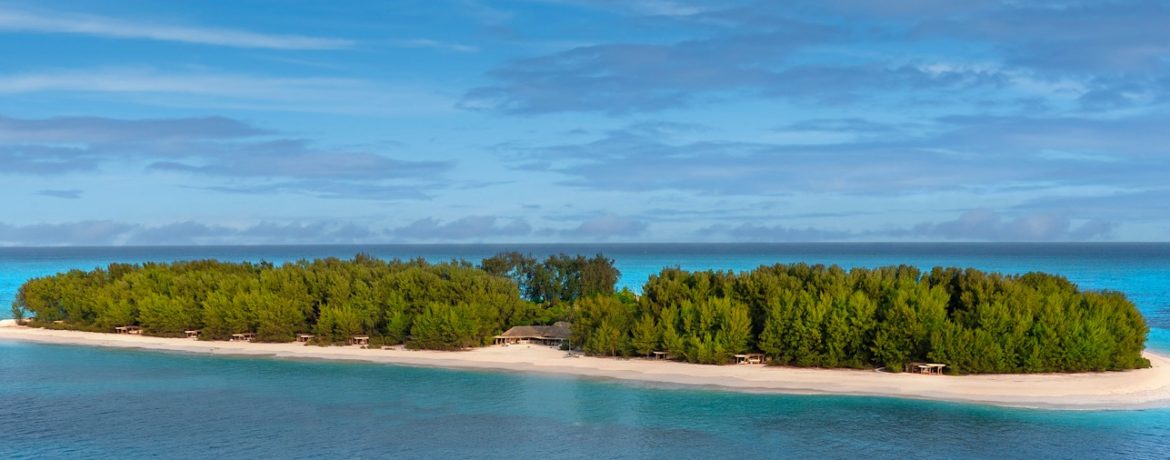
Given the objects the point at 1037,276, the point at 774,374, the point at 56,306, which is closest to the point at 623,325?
the point at 774,374

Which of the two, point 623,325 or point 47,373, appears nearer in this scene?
point 47,373

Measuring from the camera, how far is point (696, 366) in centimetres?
5062

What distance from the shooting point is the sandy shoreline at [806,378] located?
41375mm

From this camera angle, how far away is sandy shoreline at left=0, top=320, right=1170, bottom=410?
136 ft

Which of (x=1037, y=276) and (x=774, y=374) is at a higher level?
(x=1037, y=276)

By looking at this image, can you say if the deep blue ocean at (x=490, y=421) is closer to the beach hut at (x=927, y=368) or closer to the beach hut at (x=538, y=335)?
the beach hut at (x=927, y=368)

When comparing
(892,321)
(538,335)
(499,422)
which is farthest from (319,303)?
(892,321)

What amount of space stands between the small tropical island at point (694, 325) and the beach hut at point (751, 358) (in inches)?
3.4

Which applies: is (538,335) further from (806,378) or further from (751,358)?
(806,378)

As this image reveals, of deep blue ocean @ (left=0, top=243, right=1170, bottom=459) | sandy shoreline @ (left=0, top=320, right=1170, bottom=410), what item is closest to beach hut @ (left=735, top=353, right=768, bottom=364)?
sandy shoreline @ (left=0, top=320, right=1170, bottom=410)

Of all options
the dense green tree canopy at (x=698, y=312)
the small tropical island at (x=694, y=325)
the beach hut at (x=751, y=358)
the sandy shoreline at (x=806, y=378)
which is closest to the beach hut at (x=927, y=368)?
the small tropical island at (x=694, y=325)

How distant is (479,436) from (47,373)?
3051 cm

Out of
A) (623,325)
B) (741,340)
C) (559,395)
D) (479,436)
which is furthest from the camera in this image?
(623,325)

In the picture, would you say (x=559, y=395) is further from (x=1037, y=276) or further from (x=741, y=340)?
(x=1037, y=276)
